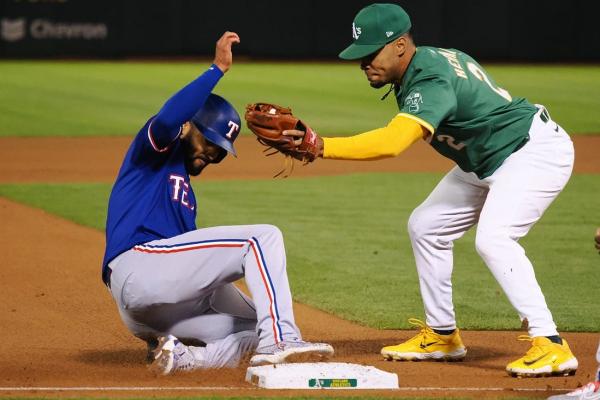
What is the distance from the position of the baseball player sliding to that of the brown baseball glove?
26cm

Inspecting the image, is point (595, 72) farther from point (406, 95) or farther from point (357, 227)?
point (406, 95)

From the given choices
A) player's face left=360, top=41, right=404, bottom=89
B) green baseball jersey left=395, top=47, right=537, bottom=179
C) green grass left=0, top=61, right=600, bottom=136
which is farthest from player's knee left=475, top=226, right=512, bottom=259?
green grass left=0, top=61, right=600, bottom=136

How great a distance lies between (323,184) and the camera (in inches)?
513

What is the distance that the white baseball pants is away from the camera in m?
5.64

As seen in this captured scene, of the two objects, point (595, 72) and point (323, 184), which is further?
point (595, 72)

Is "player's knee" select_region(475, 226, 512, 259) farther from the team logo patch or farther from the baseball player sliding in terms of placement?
the baseball player sliding

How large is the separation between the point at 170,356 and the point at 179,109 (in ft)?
3.62

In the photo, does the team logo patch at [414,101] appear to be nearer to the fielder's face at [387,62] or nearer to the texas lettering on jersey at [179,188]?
the fielder's face at [387,62]

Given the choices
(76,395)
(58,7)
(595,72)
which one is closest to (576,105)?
(595,72)

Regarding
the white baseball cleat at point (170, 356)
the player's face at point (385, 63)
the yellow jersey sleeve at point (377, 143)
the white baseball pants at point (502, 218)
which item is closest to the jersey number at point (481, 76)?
the white baseball pants at point (502, 218)

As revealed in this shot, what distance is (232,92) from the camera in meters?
21.8

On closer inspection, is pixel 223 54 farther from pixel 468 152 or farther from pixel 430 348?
pixel 430 348

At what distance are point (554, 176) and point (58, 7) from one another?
24100mm

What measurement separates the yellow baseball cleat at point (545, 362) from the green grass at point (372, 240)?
132 centimetres
